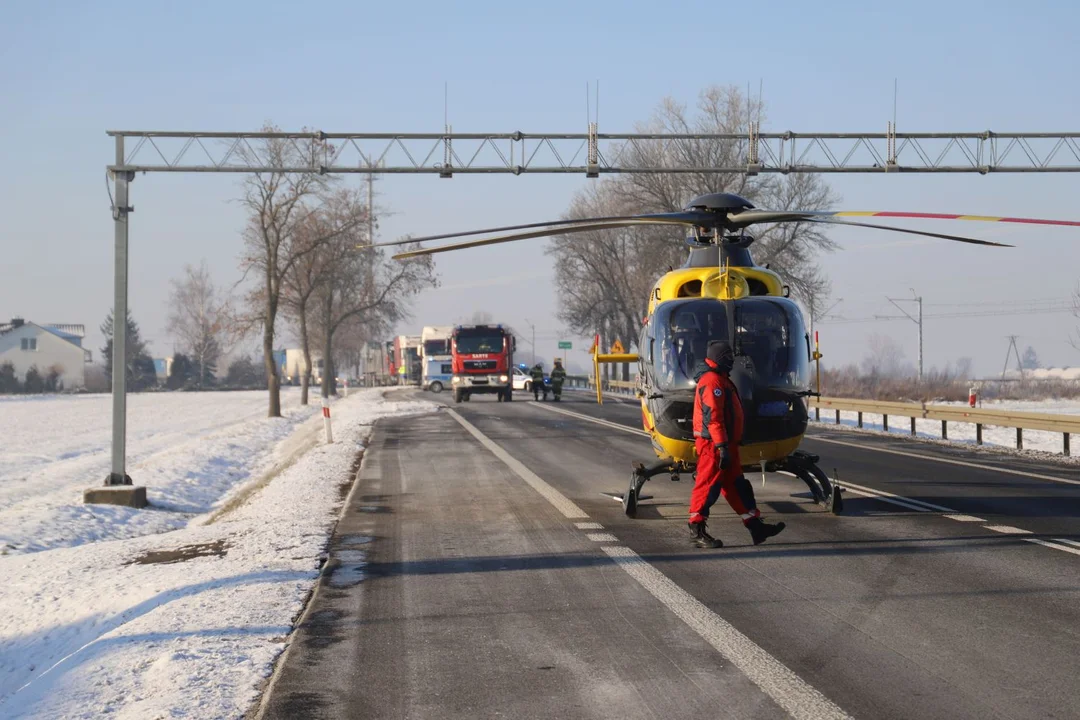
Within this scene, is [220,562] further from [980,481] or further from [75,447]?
[75,447]

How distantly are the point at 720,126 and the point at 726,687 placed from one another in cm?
5247

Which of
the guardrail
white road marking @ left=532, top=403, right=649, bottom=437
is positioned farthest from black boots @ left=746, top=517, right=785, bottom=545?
white road marking @ left=532, top=403, right=649, bottom=437

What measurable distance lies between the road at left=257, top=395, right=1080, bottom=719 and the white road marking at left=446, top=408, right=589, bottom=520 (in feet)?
0.53

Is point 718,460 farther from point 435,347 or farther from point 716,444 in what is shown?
A: point 435,347

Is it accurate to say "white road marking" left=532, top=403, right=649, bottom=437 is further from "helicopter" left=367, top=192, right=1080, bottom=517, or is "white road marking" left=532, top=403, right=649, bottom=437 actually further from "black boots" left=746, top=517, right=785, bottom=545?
"black boots" left=746, top=517, right=785, bottom=545

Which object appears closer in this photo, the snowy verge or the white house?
the snowy verge

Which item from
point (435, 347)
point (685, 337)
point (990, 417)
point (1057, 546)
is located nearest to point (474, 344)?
point (435, 347)

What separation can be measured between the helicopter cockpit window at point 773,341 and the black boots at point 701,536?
1970 mm

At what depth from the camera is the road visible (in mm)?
5617

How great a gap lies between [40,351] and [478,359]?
98.8 metres

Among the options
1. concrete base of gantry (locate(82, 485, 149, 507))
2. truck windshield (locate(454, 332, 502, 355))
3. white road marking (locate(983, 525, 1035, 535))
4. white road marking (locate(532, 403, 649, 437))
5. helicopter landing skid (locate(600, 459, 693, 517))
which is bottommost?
concrete base of gantry (locate(82, 485, 149, 507))

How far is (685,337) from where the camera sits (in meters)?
12.2

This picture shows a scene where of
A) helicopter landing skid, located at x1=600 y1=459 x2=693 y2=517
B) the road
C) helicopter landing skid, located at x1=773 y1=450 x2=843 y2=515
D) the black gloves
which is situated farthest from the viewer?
helicopter landing skid, located at x1=600 y1=459 x2=693 y2=517

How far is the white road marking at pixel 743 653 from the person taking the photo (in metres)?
5.39
